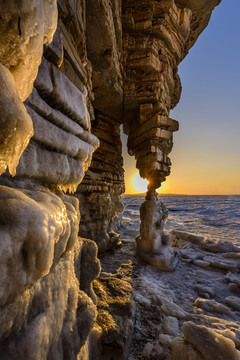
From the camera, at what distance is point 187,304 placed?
316 cm

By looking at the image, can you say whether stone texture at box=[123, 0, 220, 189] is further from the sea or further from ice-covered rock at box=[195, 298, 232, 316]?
the sea

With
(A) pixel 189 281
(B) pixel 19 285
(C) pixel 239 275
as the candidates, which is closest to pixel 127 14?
(B) pixel 19 285

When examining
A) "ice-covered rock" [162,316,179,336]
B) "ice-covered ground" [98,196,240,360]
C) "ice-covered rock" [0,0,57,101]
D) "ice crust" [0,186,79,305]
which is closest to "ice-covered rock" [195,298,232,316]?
"ice-covered ground" [98,196,240,360]

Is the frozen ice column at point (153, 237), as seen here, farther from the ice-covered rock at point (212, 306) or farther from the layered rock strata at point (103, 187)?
the ice-covered rock at point (212, 306)

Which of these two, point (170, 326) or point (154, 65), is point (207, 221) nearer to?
point (154, 65)

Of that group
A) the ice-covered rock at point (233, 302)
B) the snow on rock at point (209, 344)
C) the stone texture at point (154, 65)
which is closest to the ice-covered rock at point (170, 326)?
the snow on rock at point (209, 344)

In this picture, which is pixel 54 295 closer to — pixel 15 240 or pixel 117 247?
pixel 15 240

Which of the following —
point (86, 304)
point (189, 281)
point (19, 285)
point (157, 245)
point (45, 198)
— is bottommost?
point (189, 281)

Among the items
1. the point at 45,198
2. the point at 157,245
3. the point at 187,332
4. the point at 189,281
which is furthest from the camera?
the point at 157,245

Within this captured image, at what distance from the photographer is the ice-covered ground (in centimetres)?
184

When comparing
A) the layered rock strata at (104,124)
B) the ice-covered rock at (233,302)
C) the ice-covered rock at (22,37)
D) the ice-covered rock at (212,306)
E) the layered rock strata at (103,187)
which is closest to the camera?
the ice-covered rock at (22,37)

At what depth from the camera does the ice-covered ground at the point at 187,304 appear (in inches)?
72.3

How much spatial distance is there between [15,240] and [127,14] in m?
6.44

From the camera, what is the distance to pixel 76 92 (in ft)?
4.17
